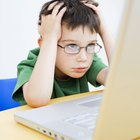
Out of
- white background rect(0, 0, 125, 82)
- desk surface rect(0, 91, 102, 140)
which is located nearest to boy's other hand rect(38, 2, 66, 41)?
desk surface rect(0, 91, 102, 140)

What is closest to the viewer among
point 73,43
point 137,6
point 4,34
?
point 137,6

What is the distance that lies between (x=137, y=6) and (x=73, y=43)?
618 millimetres

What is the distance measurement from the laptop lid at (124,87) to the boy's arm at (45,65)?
0.42 m

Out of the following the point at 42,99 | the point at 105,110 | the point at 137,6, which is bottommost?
the point at 42,99

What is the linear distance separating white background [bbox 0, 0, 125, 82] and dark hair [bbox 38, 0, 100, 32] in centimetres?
67

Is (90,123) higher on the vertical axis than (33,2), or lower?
lower

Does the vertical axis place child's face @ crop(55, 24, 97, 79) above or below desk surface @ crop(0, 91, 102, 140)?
above

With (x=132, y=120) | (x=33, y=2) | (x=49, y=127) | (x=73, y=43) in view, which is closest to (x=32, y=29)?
(x=33, y=2)

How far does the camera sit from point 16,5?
1693mm

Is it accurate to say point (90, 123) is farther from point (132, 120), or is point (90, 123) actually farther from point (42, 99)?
point (42, 99)

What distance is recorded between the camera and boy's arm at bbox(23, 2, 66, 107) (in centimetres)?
75

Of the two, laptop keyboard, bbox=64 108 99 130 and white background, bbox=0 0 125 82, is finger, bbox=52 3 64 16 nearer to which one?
laptop keyboard, bbox=64 108 99 130

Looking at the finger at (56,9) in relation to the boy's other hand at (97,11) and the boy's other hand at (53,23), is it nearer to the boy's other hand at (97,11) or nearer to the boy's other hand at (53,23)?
the boy's other hand at (53,23)

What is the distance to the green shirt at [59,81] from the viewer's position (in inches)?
33.3
